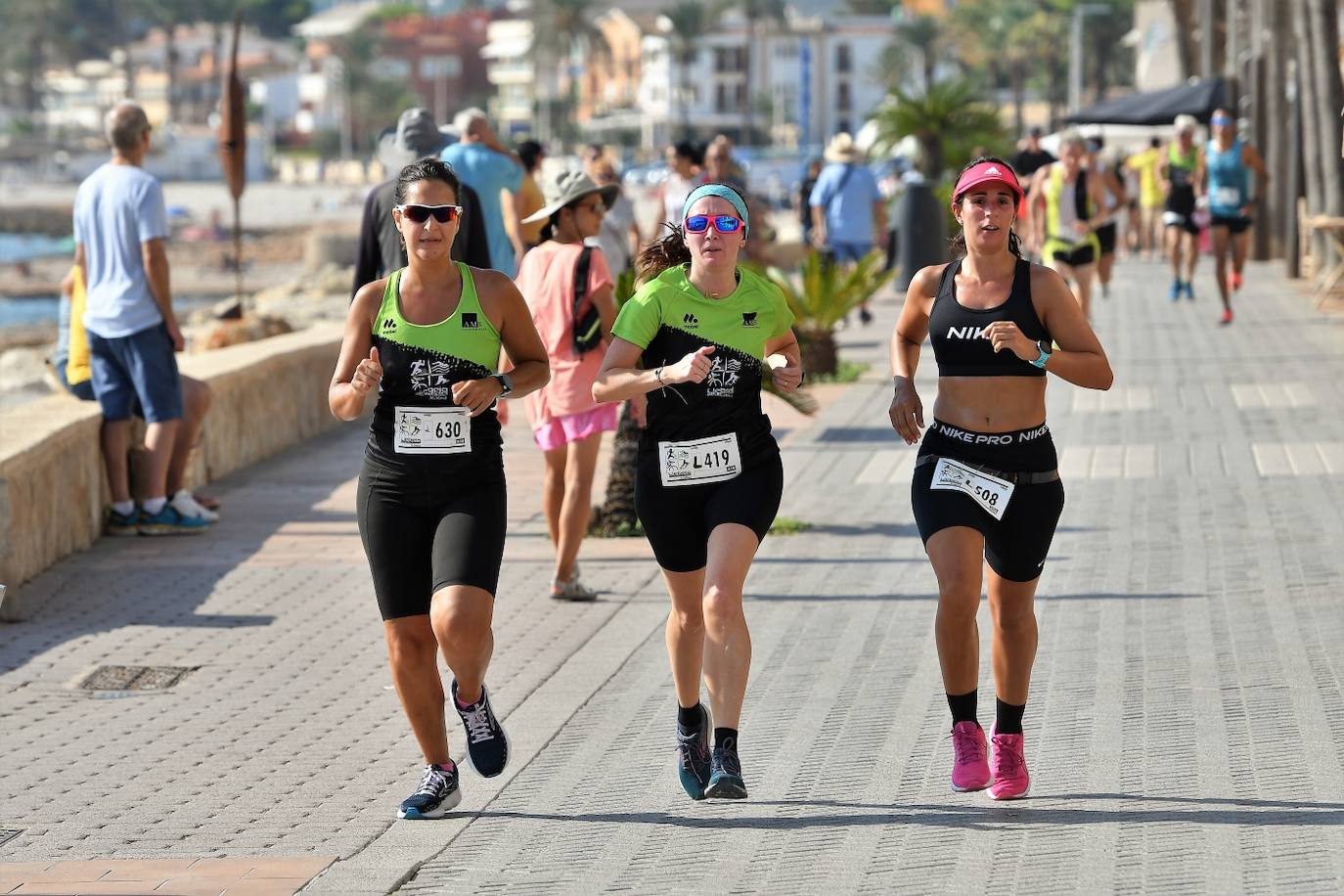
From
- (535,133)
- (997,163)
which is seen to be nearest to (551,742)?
(997,163)

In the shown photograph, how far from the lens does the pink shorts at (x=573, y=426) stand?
355 inches

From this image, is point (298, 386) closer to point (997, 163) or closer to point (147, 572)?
point (147, 572)

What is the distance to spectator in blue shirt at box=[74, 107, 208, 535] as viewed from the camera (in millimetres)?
10477

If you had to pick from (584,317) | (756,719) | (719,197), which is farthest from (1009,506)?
(584,317)

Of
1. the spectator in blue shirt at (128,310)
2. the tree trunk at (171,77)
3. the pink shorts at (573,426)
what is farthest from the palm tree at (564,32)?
the pink shorts at (573,426)

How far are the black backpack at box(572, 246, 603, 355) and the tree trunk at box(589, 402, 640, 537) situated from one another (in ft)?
5.76

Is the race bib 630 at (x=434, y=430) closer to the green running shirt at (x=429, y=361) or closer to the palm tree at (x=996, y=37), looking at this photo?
the green running shirt at (x=429, y=361)

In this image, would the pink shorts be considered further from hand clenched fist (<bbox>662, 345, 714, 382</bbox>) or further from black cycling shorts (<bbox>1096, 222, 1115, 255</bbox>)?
black cycling shorts (<bbox>1096, 222, 1115, 255</bbox>)

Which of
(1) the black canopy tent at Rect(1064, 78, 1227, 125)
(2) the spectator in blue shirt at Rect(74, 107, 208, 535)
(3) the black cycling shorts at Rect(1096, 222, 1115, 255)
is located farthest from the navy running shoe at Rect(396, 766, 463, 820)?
(1) the black canopy tent at Rect(1064, 78, 1227, 125)

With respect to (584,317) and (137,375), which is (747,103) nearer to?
(137,375)

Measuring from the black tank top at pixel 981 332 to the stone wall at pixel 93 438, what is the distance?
15.5ft

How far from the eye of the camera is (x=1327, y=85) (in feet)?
73.5

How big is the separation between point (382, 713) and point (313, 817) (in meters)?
1.32

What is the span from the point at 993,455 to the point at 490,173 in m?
5.75
